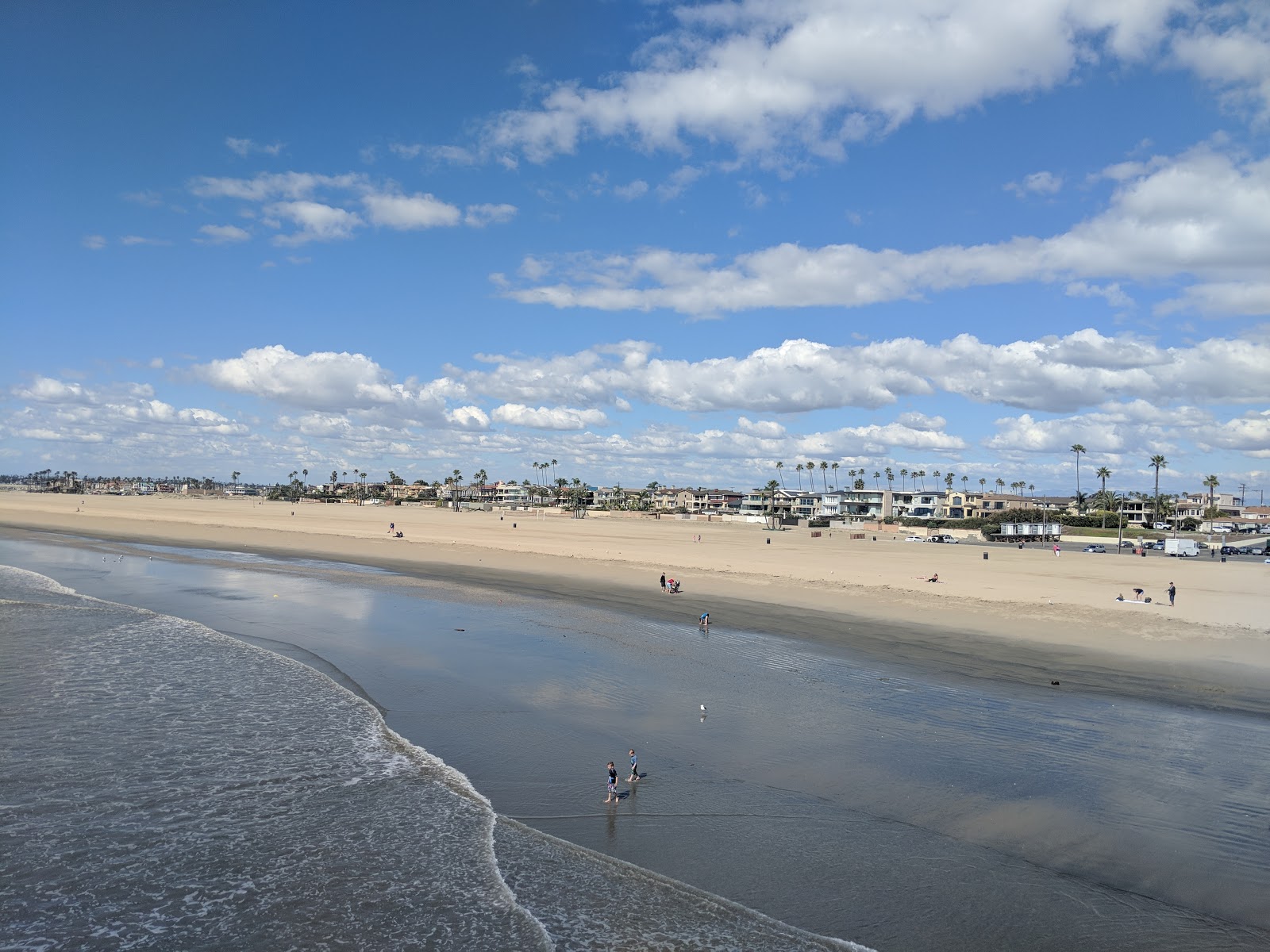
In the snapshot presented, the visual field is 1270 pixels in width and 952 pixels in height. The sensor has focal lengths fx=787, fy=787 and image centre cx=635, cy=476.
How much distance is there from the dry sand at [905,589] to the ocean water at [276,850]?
16.2 m

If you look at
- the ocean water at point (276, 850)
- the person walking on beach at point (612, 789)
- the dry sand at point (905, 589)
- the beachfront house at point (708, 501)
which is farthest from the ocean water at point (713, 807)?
the beachfront house at point (708, 501)

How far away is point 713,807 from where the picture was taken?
13125 mm

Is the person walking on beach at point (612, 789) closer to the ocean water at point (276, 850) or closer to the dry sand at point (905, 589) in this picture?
the ocean water at point (276, 850)

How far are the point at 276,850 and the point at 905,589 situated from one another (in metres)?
32.8

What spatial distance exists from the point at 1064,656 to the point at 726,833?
17548mm

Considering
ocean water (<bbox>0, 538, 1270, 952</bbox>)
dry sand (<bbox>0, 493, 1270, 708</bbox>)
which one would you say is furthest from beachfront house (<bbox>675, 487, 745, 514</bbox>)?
ocean water (<bbox>0, 538, 1270, 952</bbox>)

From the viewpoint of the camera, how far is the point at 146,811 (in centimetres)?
1262

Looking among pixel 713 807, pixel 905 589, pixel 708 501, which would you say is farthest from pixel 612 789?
pixel 708 501

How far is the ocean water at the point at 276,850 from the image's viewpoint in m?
9.62

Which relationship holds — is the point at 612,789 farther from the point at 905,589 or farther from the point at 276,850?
the point at 905,589

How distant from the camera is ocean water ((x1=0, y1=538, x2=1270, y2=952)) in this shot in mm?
9914

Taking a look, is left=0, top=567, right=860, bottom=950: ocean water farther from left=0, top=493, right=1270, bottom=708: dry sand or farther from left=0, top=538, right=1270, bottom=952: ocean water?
left=0, top=493, right=1270, bottom=708: dry sand

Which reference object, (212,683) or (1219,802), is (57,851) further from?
(1219,802)

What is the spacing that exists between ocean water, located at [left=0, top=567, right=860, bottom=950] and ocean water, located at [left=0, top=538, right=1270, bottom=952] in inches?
2.4
